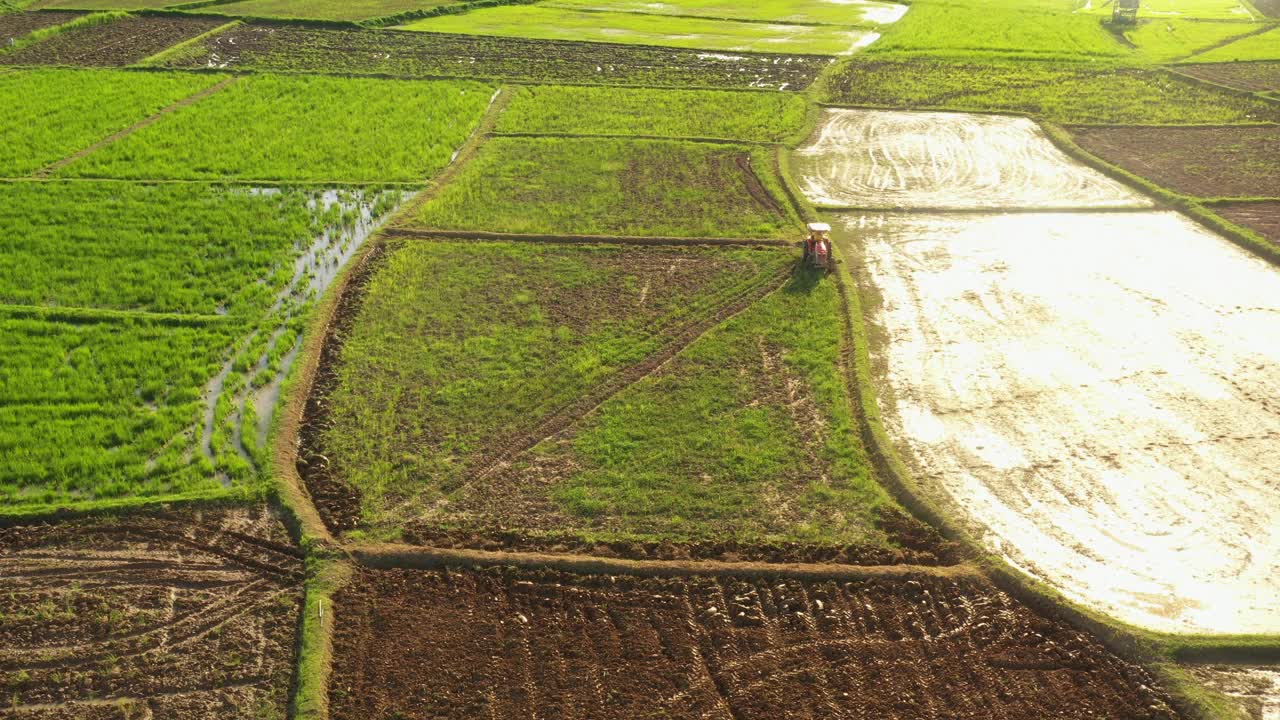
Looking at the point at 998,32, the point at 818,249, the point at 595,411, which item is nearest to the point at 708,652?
the point at 595,411

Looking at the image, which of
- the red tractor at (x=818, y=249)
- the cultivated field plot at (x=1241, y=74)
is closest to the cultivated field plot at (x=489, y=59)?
the cultivated field plot at (x=1241, y=74)

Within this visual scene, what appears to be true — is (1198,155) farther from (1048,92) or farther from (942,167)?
(942,167)

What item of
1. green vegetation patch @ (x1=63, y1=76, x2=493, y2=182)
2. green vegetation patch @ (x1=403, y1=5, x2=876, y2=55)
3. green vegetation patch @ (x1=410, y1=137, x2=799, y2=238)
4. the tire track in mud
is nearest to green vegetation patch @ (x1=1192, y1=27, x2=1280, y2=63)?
green vegetation patch @ (x1=403, y1=5, x2=876, y2=55)

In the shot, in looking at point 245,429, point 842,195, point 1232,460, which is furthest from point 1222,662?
point 842,195

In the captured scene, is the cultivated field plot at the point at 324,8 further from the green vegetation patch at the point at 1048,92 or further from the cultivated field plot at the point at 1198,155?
the cultivated field plot at the point at 1198,155

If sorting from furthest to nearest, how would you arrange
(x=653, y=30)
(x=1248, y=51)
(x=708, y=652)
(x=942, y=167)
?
(x=653, y=30)
(x=1248, y=51)
(x=942, y=167)
(x=708, y=652)
